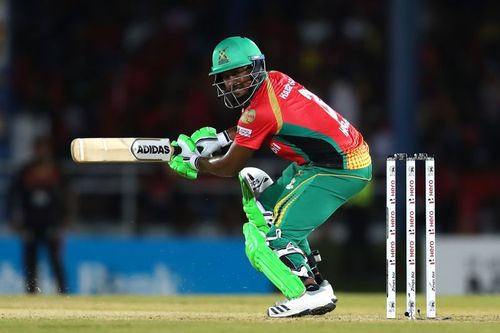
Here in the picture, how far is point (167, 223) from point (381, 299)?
4.24 m

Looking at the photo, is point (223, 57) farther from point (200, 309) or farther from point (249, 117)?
point (200, 309)

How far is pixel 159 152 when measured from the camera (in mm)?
8117

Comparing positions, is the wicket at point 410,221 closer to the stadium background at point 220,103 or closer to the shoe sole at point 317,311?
the shoe sole at point 317,311

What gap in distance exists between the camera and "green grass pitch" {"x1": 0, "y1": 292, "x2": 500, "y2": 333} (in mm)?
7215

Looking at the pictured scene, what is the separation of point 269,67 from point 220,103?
2.39 ft

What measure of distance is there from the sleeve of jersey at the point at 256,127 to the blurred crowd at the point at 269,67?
6265 mm

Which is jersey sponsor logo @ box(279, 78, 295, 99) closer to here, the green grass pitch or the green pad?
the green pad

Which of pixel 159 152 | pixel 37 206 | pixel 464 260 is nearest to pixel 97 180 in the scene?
pixel 37 206

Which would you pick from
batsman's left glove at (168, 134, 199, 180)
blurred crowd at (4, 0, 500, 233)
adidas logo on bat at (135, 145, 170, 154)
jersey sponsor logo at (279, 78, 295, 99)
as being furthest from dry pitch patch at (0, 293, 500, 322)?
blurred crowd at (4, 0, 500, 233)

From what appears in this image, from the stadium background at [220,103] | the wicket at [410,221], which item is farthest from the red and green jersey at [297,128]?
the stadium background at [220,103]

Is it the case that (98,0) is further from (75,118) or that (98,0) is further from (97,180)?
(97,180)

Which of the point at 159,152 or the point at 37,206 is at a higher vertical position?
the point at 159,152

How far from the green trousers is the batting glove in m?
0.48

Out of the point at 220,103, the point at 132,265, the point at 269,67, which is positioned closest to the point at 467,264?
the point at 132,265
